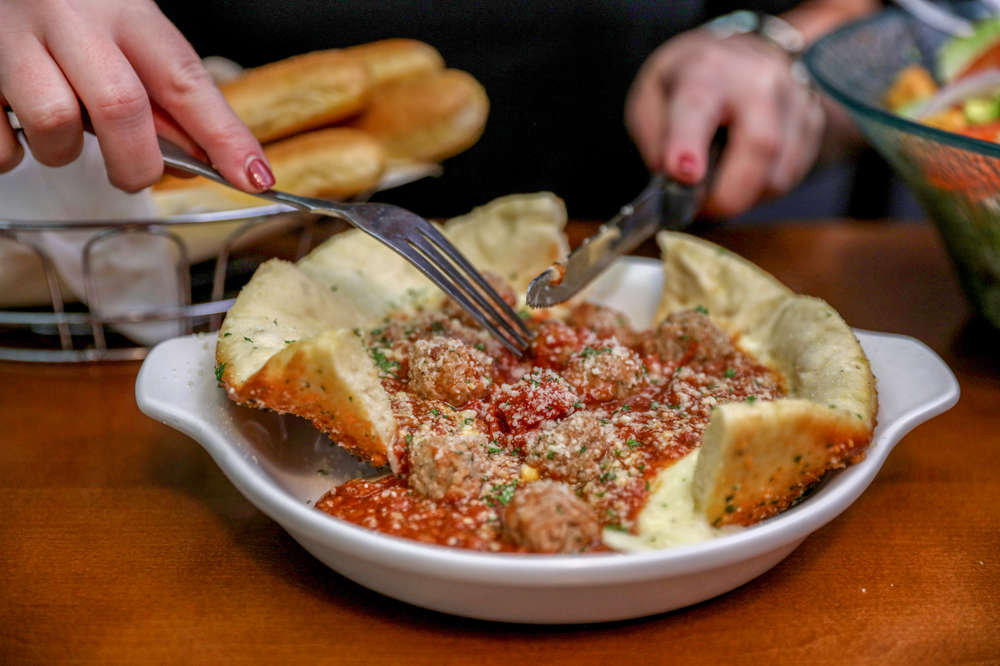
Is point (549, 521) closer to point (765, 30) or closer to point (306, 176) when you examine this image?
point (306, 176)

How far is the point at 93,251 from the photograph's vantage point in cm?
215

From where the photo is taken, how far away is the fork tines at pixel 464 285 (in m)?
1.65

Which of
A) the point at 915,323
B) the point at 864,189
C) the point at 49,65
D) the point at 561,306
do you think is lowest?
the point at 864,189

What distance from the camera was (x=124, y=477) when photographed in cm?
172

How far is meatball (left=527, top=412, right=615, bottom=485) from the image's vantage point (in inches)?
53.6

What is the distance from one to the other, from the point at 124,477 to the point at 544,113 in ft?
6.92

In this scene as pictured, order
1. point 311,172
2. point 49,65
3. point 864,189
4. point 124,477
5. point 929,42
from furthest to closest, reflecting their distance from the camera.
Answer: point 864,189, point 929,42, point 311,172, point 124,477, point 49,65

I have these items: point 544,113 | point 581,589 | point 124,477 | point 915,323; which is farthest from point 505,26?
point 581,589

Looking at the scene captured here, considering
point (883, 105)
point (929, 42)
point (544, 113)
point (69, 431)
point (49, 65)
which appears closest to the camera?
point (49, 65)

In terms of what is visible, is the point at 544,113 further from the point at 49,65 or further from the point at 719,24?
the point at 49,65

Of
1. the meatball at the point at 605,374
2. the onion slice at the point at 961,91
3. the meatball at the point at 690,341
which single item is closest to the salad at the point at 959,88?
the onion slice at the point at 961,91

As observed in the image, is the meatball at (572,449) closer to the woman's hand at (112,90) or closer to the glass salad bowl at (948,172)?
the woman's hand at (112,90)

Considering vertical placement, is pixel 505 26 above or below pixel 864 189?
above

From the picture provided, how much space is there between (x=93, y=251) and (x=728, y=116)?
1793mm
